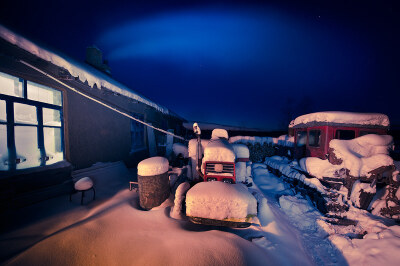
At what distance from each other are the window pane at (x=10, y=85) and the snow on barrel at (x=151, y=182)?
12.1 ft

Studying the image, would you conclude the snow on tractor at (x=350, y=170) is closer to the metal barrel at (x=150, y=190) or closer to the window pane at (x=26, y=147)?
the metal barrel at (x=150, y=190)

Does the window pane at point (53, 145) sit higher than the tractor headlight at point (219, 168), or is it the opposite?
the window pane at point (53, 145)

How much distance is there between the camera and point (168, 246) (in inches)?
92.1

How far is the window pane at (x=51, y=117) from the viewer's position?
4305 millimetres

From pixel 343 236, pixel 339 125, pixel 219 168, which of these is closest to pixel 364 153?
pixel 339 125

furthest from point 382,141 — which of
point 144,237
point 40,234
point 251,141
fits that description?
point 40,234

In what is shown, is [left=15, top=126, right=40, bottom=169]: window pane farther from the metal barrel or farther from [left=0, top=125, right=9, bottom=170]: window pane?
the metal barrel

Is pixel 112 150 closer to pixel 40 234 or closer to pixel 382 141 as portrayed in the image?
pixel 40 234

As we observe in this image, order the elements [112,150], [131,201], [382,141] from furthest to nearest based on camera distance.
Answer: [112,150], [382,141], [131,201]

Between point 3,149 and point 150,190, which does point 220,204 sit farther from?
point 3,149

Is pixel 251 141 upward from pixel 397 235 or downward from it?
upward

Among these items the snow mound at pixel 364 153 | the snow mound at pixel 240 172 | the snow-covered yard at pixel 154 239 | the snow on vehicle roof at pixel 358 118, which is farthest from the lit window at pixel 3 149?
the snow on vehicle roof at pixel 358 118

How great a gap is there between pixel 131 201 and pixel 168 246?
216cm

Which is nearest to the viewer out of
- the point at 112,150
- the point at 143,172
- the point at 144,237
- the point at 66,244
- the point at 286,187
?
the point at 66,244
